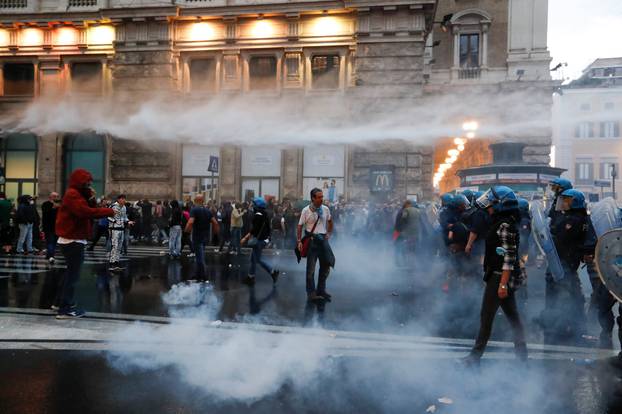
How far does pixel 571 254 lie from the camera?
6441 mm

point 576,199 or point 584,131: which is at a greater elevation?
point 584,131

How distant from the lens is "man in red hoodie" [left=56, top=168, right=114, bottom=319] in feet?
20.4

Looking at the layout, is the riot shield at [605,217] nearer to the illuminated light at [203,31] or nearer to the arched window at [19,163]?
the illuminated light at [203,31]

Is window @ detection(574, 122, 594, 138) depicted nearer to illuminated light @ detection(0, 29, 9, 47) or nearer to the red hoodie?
illuminated light @ detection(0, 29, 9, 47)

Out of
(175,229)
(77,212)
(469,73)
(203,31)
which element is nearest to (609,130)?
(469,73)

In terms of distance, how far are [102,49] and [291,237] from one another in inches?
538

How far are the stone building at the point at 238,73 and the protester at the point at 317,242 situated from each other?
40.2 feet

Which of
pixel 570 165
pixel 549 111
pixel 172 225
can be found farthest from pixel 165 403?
pixel 570 165

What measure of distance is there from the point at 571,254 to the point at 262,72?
17550 mm

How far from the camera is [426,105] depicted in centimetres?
1992

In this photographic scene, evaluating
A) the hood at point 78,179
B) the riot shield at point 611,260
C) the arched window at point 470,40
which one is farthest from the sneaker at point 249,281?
the arched window at point 470,40

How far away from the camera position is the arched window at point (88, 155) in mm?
22844

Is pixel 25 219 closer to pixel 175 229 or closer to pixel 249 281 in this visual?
pixel 175 229

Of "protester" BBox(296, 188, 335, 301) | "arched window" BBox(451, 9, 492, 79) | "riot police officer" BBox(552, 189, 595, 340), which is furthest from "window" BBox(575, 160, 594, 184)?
"protester" BBox(296, 188, 335, 301)
